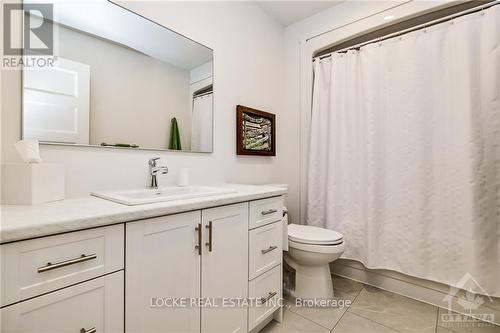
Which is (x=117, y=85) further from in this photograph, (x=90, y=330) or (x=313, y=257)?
(x=313, y=257)

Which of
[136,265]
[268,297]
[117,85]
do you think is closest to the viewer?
[136,265]

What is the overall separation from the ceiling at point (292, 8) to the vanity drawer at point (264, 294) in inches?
88.6

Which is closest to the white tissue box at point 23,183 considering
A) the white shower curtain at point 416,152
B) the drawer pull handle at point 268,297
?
the drawer pull handle at point 268,297

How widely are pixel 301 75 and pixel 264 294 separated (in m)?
2.01

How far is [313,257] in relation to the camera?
1646mm

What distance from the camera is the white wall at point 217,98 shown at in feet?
3.63

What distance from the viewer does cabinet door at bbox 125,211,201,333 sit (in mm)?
827

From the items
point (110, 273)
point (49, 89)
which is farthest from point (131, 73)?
point (110, 273)

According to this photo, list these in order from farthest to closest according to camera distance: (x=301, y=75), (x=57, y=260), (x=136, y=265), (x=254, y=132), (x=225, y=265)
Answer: (x=301, y=75) → (x=254, y=132) → (x=225, y=265) → (x=136, y=265) → (x=57, y=260)

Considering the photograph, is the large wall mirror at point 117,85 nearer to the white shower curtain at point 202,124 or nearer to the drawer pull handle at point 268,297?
the white shower curtain at point 202,124

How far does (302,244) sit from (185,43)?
1.61 metres

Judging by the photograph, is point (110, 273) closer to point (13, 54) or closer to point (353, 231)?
point (13, 54)

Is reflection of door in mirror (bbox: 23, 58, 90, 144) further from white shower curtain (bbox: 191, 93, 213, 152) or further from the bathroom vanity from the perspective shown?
white shower curtain (bbox: 191, 93, 213, 152)

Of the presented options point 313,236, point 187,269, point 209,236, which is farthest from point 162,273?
point 313,236
